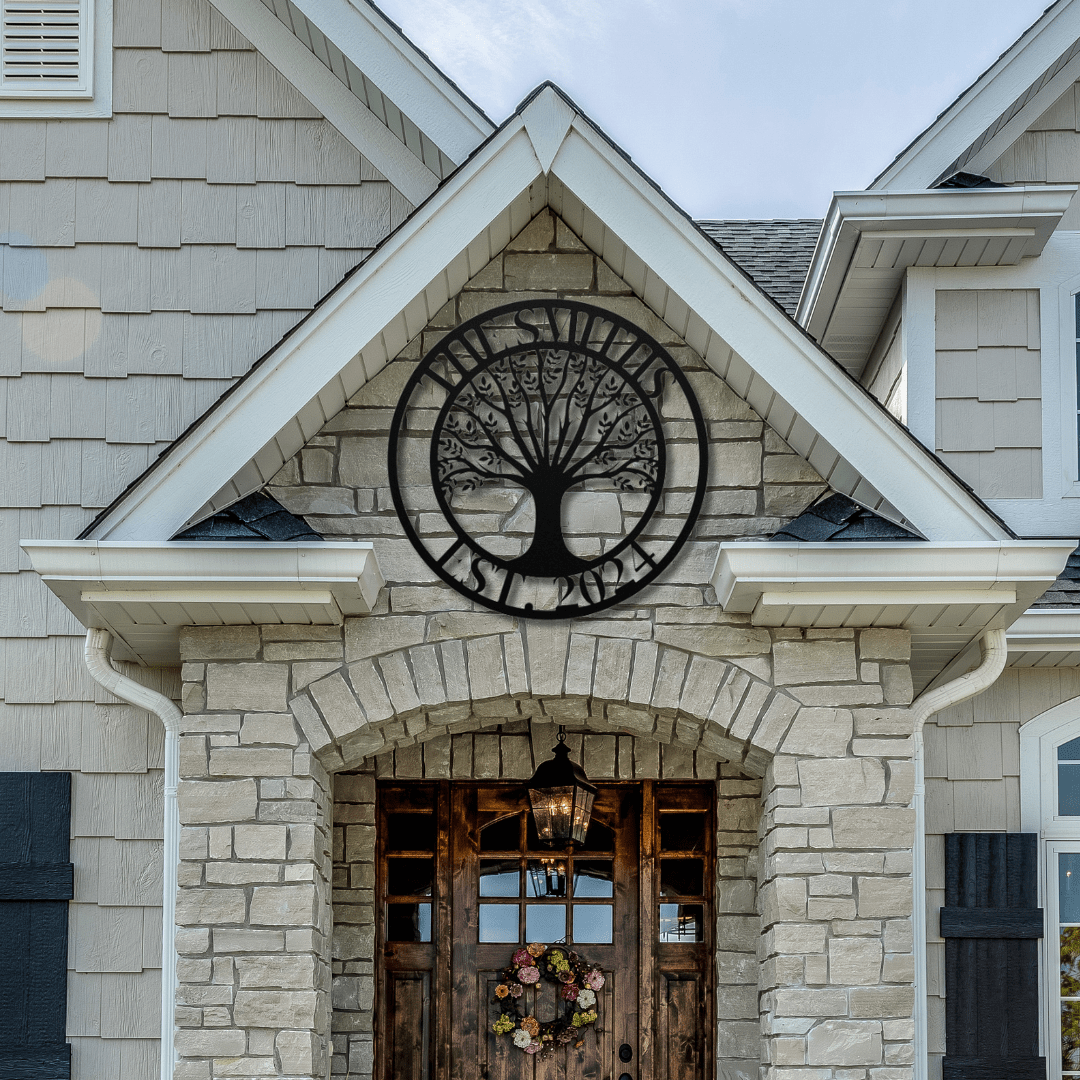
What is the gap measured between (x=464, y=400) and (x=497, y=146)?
927mm

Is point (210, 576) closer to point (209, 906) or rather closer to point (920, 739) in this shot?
point (209, 906)

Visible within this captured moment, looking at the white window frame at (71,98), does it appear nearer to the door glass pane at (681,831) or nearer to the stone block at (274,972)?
the stone block at (274,972)

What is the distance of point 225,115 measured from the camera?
6.47 meters

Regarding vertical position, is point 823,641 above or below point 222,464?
below

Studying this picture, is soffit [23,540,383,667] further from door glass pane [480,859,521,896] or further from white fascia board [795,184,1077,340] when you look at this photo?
white fascia board [795,184,1077,340]

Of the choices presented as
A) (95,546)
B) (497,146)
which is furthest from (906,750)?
(95,546)

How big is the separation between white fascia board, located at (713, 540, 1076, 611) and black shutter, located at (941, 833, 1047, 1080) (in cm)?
177

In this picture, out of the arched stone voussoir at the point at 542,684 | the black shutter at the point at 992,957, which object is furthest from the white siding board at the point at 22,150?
the black shutter at the point at 992,957

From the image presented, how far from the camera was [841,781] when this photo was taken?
4770 millimetres

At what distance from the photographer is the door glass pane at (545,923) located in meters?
6.30

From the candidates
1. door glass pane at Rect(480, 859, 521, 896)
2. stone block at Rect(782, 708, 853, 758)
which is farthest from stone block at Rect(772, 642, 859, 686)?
door glass pane at Rect(480, 859, 521, 896)

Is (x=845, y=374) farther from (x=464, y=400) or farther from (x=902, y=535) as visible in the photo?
(x=464, y=400)

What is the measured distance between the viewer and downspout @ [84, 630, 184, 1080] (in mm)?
5016

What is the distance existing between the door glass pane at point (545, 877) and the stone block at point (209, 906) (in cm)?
198
